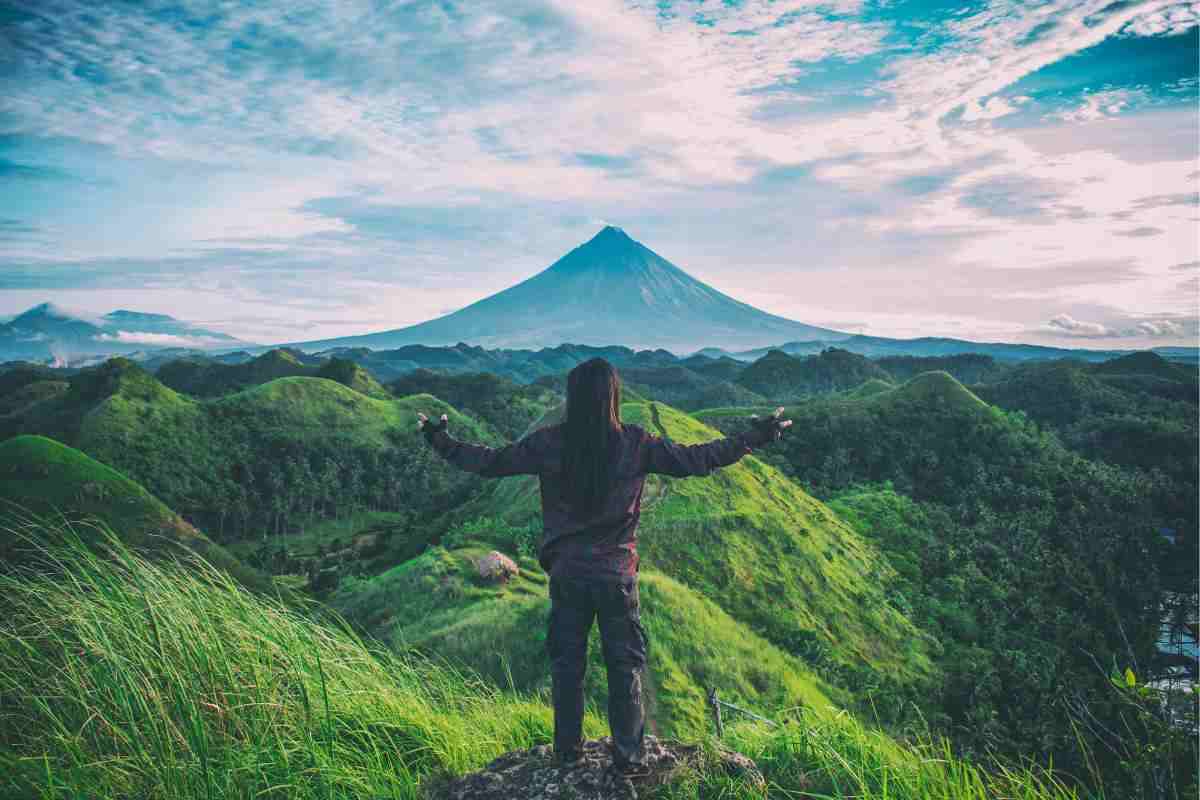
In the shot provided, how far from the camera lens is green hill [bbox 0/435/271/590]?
52.3 ft

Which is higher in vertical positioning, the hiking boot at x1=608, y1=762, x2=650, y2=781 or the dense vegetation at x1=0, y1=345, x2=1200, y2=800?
the hiking boot at x1=608, y1=762, x2=650, y2=781

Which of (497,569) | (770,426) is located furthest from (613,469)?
(497,569)

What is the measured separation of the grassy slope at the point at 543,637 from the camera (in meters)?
10.3

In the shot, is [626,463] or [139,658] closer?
[139,658]

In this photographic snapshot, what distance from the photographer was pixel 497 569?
13938mm

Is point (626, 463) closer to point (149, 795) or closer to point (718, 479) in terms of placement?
point (149, 795)

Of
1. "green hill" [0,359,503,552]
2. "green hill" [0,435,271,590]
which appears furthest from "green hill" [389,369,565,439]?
"green hill" [0,435,271,590]

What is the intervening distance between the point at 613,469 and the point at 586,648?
883 millimetres

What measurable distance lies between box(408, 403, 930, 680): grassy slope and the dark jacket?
43.0 feet

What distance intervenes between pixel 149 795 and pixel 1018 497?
41474 mm

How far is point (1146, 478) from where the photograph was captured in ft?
133

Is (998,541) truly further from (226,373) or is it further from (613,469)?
(226,373)

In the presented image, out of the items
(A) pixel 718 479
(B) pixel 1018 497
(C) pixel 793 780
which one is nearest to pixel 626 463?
(C) pixel 793 780

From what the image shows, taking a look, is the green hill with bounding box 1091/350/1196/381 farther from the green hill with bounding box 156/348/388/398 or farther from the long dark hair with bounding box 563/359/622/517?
the green hill with bounding box 156/348/388/398
